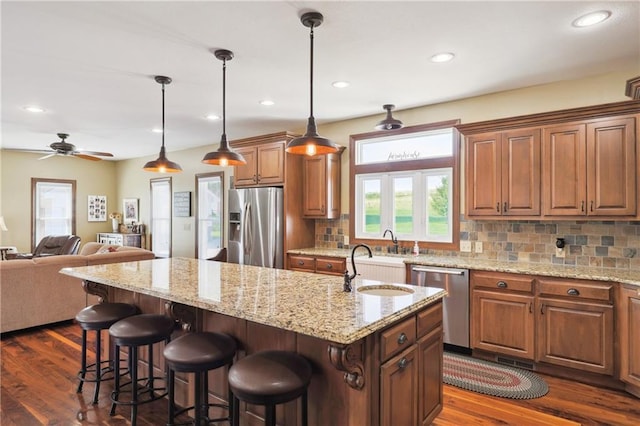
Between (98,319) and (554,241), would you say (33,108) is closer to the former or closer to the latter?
(98,319)

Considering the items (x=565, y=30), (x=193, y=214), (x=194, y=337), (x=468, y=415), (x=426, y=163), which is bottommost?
(x=468, y=415)

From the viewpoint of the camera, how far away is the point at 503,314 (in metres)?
3.31

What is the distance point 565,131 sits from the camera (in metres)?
3.25

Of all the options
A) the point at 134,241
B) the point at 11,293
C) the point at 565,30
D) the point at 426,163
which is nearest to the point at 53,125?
the point at 11,293

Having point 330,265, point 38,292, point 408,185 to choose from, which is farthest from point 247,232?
point 38,292

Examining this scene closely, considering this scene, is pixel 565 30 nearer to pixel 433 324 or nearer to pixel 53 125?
pixel 433 324

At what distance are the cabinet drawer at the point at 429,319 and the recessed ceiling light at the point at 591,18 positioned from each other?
2066 millimetres

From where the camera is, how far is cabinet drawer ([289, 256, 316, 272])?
15.0 feet

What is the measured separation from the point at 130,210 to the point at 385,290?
8053 millimetres

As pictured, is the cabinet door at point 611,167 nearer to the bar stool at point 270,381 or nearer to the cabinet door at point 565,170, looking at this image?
the cabinet door at point 565,170

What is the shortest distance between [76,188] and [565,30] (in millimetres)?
9374

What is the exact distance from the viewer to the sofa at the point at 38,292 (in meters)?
4.18

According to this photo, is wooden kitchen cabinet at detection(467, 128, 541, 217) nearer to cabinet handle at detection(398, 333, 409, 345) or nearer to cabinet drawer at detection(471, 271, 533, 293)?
cabinet drawer at detection(471, 271, 533, 293)

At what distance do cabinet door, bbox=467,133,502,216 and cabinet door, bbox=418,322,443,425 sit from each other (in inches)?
71.1
